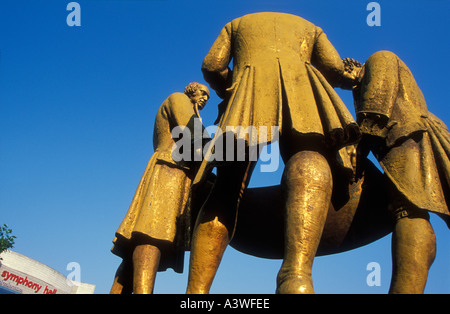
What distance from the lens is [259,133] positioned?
3309mm

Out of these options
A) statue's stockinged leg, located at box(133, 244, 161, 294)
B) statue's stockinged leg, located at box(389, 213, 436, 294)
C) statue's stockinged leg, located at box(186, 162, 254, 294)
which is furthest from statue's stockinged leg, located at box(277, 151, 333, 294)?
statue's stockinged leg, located at box(133, 244, 161, 294)

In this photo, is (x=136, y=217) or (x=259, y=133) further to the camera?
(x=136, y=217)

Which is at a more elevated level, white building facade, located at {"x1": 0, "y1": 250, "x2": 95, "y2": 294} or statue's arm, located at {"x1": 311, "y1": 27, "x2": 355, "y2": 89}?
white building facade, located at {"x1": 0, "y1": 250, "x2": 95, "y2": 294}

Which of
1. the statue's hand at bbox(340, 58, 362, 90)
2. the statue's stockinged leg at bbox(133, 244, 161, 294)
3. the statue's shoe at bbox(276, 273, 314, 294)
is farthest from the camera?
the statue's hand at bbox(340, 58, 362, 90)

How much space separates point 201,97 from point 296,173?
2951mm

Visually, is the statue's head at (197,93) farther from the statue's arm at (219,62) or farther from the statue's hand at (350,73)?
the statue's hand at (350,73)

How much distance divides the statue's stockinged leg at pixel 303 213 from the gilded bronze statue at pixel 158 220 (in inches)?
53.6

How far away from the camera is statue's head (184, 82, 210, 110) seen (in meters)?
5.80

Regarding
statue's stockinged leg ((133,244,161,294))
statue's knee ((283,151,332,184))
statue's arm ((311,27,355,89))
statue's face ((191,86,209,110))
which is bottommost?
statue's stockinged leg ((133,244,161,294))

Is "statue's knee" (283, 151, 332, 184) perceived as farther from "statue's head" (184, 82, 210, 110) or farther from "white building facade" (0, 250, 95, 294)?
"white building facade" (0, 250, 95, 294)

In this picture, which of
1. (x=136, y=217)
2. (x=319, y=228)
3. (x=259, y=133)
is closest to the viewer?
(x=319, y=228)
